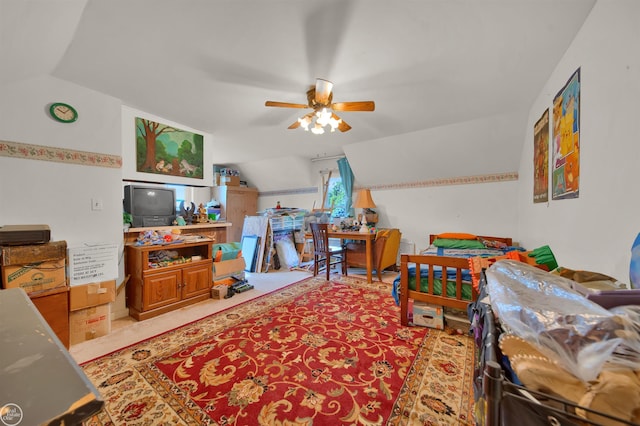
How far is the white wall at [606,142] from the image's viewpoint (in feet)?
3.67

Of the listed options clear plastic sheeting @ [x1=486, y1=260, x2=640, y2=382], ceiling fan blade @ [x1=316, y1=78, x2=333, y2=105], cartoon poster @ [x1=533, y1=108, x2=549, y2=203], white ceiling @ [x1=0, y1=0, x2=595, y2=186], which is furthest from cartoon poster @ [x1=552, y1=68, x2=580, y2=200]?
ceiling fan blade @ [x1=316, y1=78, x2=333, y2=105]

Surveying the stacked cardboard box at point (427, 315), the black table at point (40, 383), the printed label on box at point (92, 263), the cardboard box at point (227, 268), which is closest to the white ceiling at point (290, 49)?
the printed label on box at point (92, 263)

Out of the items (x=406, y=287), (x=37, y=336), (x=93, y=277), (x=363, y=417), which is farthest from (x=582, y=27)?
(x=93, y=277)

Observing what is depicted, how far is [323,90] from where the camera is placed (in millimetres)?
2109

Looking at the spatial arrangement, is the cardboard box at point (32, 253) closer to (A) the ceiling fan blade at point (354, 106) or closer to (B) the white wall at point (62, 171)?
(B) the white wall at point (62, 171)

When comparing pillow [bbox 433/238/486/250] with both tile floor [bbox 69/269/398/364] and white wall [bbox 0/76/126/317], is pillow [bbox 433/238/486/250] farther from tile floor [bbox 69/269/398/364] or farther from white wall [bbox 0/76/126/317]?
white wall [bbox 0/76/126/317]

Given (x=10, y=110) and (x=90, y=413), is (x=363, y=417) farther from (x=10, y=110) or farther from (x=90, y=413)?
(x=10, y=110)

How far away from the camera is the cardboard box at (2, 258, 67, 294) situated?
5.49 ft

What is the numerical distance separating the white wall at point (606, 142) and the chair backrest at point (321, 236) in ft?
8.30

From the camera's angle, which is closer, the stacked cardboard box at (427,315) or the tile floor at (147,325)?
the tile floor at (147,325)

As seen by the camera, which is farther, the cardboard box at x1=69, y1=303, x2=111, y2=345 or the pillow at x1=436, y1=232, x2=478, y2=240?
the pillow at x1=436, y1=232, x2=478, y2=240

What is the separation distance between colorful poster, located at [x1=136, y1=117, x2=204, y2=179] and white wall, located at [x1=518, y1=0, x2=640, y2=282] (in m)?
4.02

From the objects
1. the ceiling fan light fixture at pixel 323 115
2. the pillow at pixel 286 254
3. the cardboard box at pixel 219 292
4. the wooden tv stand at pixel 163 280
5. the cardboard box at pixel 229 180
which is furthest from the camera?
the cardboard box at pixel 229 180

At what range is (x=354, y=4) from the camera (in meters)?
1.43
